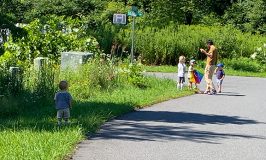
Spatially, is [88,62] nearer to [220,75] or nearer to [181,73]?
[181,73]

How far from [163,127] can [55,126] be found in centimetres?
236

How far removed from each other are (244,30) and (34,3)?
1933 cm

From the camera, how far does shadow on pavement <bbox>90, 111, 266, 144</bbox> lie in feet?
33.3

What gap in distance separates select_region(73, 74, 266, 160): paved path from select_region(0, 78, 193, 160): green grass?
0.84 feet

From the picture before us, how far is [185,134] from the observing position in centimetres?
1072

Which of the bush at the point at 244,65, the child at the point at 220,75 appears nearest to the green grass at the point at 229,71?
the bush at the point at 244,65

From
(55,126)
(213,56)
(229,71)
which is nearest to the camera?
(55,126)

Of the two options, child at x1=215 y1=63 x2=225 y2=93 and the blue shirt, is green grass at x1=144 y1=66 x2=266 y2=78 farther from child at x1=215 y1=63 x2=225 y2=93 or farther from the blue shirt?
the blue shirt

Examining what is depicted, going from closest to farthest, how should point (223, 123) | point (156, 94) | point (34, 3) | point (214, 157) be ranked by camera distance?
point (214, 157) < point (223, 123) < point (156, 94) < point (34, 3)

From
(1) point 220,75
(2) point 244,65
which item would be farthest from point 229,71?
(1) point 220,75

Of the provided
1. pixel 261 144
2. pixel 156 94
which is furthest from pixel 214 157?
pixel 156 94

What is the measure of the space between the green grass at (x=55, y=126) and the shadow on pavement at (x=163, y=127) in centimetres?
35

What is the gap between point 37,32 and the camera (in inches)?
795

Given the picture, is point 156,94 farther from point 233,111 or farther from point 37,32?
point 37,32
